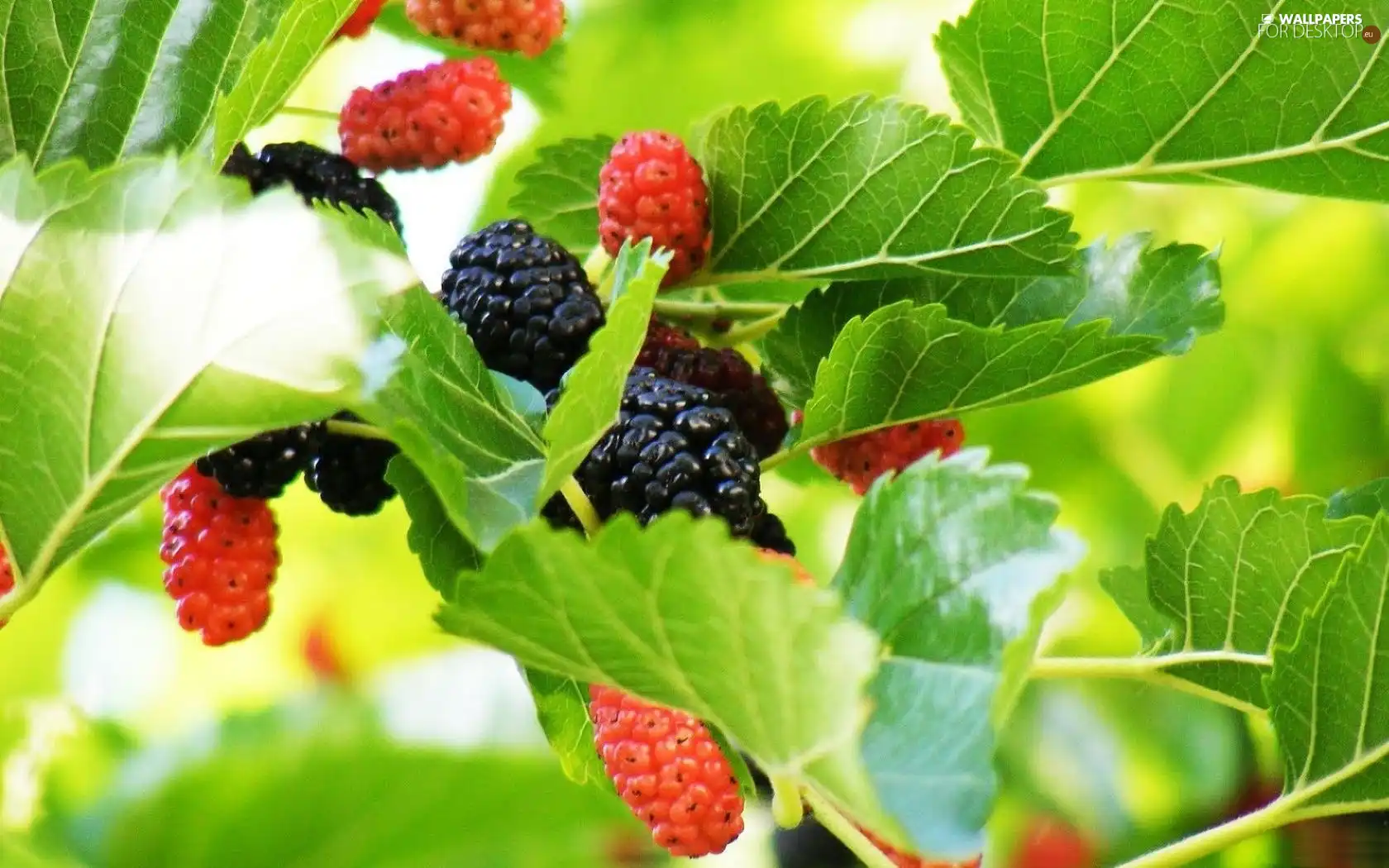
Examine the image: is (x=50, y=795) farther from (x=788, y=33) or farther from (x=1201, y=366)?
A: (x=1201, y=366)

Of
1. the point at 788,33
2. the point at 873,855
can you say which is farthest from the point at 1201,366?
the point at 873,855

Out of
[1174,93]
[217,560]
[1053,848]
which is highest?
[1174,93]

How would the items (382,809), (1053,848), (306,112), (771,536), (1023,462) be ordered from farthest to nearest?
1. (1023,462)
2. (1053,848)
3. (306,112)
4. (771,536)
5. (382,809)

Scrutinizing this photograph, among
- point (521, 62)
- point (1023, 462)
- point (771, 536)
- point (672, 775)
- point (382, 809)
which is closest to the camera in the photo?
point (382, 809)

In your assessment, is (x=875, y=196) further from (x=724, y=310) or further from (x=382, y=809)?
(x=382, y=809)

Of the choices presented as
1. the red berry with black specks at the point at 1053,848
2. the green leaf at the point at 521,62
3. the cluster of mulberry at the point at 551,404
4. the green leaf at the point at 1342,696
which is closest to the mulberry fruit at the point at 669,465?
the cluster of mulberry at the point at 551,404

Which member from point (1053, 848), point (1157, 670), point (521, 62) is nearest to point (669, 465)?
point (1157, 670)

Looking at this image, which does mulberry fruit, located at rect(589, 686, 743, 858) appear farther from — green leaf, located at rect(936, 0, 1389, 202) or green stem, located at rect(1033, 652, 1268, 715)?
green leaf, located at rect(936, 0, 1389, 202)
